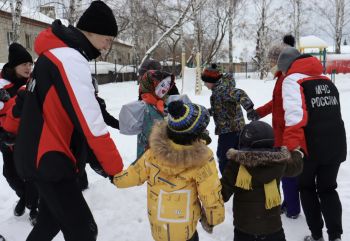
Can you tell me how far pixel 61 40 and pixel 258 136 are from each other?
132 cm

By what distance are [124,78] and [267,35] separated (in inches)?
493

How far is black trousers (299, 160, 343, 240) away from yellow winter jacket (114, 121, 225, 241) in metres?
1.15

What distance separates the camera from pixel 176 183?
228 centimetres

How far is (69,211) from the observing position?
7.02 ft

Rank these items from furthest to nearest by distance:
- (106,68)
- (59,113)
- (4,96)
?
(106,68), (4,96), (59,113)

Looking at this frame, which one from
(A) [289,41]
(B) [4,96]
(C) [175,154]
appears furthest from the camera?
(A) [289,41]

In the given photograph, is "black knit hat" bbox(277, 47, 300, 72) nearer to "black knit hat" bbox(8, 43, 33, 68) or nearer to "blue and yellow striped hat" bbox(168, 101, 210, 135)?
"blue and yellow striped hat" bbox(168, 101, 210, 135)

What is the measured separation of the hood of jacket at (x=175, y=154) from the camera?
7.07ft

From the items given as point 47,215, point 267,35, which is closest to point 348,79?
point 267,35

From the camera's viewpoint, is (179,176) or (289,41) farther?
(289,41)

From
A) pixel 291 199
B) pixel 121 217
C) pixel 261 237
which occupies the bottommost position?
pixel 121 217

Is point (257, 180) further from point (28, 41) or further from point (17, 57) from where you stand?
point (28, 41)

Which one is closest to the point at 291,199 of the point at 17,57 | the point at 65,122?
the point at 65,122

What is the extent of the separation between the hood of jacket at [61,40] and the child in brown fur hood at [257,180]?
44.8 inches
